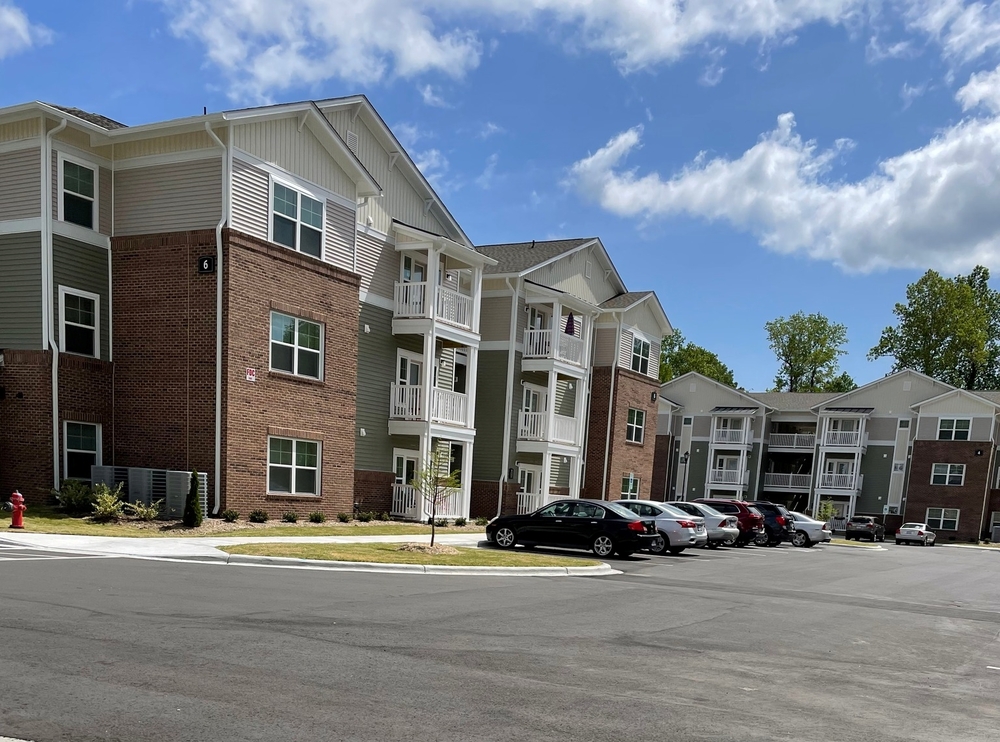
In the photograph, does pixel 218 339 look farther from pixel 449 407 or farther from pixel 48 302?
pixel 449 407

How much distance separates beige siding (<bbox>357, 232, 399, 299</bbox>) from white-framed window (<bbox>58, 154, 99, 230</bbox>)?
7.45m

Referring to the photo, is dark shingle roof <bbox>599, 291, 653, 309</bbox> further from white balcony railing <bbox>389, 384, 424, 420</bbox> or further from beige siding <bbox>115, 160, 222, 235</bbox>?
beige siding <bbox>115, 160, 222, 235</bbox>

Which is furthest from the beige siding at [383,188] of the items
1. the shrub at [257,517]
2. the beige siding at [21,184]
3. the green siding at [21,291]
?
the shrub at [257,517]

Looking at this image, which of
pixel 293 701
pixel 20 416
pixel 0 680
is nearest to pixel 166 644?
pixel 0 680

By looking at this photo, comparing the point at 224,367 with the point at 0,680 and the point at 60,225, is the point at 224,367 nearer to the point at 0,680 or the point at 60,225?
the point at 60,225

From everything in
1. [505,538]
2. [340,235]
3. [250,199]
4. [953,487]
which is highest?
[250,199]

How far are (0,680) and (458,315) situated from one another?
75.2 ft

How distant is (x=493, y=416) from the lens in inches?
1298

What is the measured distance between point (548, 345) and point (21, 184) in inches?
748

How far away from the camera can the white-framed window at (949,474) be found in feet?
181

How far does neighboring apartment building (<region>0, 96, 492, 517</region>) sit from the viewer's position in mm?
20031

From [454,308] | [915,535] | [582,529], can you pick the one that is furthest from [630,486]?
[582,529]

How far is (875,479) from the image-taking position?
58188 millimetres

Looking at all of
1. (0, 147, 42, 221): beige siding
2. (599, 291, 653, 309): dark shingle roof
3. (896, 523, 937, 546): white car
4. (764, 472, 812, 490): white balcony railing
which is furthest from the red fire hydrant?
(764, 472, 812, 490): white balcony railing
